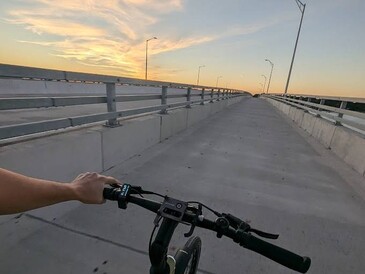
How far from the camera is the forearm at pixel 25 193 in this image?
838 millimetres

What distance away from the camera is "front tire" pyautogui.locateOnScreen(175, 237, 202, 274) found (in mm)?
1495

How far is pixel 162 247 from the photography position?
3.50 feet

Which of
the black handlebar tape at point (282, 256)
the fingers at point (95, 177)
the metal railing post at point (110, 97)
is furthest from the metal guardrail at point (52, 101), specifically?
the black handlebar tape at point (282, 256)

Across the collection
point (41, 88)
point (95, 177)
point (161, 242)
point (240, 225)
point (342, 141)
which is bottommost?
point (41, 88)

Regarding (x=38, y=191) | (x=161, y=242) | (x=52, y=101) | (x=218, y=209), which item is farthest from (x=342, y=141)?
(x=38, y=191)

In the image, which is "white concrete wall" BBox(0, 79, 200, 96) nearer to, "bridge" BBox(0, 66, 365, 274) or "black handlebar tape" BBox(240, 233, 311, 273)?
"bridge" BBox(0, 66, 365, 274)

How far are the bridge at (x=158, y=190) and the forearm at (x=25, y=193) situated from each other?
1.50 meters

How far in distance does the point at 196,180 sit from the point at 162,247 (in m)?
3.14

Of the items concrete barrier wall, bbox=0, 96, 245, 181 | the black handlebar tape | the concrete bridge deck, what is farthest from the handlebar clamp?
concrete barrier wall, bbox=0, 96, 245, 181

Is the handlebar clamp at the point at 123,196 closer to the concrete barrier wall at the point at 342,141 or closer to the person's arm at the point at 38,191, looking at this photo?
the person's arm at the point at 38,191

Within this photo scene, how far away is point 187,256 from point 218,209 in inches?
69.6

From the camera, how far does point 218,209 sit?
130 inches

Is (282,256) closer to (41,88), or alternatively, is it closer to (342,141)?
(342,141)

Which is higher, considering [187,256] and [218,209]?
[187,256]
